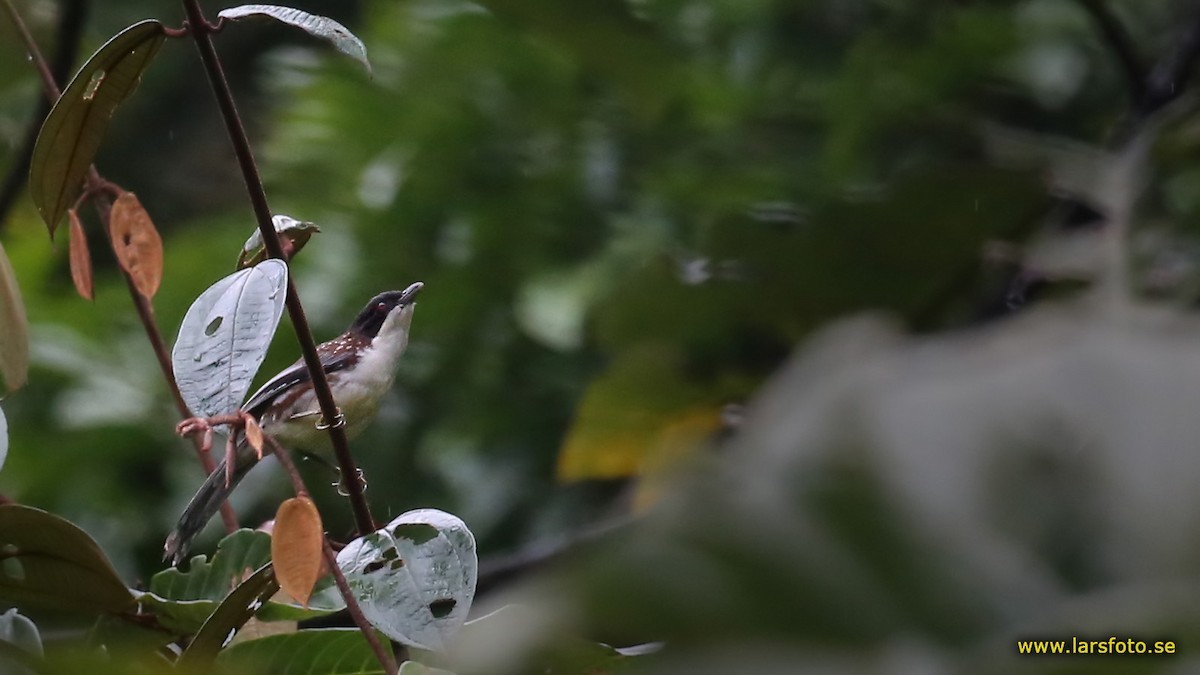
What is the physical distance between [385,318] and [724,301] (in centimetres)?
87

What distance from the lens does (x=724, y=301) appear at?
139 cm

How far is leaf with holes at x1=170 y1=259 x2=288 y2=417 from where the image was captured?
874mm

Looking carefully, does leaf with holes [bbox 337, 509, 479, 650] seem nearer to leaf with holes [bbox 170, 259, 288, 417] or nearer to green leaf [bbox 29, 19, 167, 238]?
leaf with holes [bbox 170, 259, 288, 417]

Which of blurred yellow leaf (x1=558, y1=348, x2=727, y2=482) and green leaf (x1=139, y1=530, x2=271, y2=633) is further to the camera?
blurred yellow leaf (x1=558, y1=348, x2=727, y2=482)

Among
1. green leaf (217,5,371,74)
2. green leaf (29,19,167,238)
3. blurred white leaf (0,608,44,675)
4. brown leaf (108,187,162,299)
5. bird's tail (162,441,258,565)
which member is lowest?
bird's tail (162,441,258,565)

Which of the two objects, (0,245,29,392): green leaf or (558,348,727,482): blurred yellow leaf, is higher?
(0,245,29,392): green leaf

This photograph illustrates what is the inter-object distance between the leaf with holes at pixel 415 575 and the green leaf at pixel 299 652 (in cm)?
9

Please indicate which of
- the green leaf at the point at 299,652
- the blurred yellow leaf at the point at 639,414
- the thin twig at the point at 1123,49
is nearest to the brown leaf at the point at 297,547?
the green leaf at the point at 299,652

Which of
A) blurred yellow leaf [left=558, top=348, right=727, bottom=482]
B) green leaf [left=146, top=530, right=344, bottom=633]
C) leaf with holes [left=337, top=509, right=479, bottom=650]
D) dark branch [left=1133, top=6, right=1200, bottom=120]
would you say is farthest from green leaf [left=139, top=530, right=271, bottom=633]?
dark branch [left=1133, top=6, right=1200, bottom=120]

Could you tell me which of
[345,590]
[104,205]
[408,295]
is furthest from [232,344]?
[408,295]

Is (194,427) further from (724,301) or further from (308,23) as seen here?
(724,301)

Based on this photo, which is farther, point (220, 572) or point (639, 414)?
point (639, 414)

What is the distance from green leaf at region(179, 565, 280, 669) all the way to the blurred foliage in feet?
1.33

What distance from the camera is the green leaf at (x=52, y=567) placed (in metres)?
0.98
